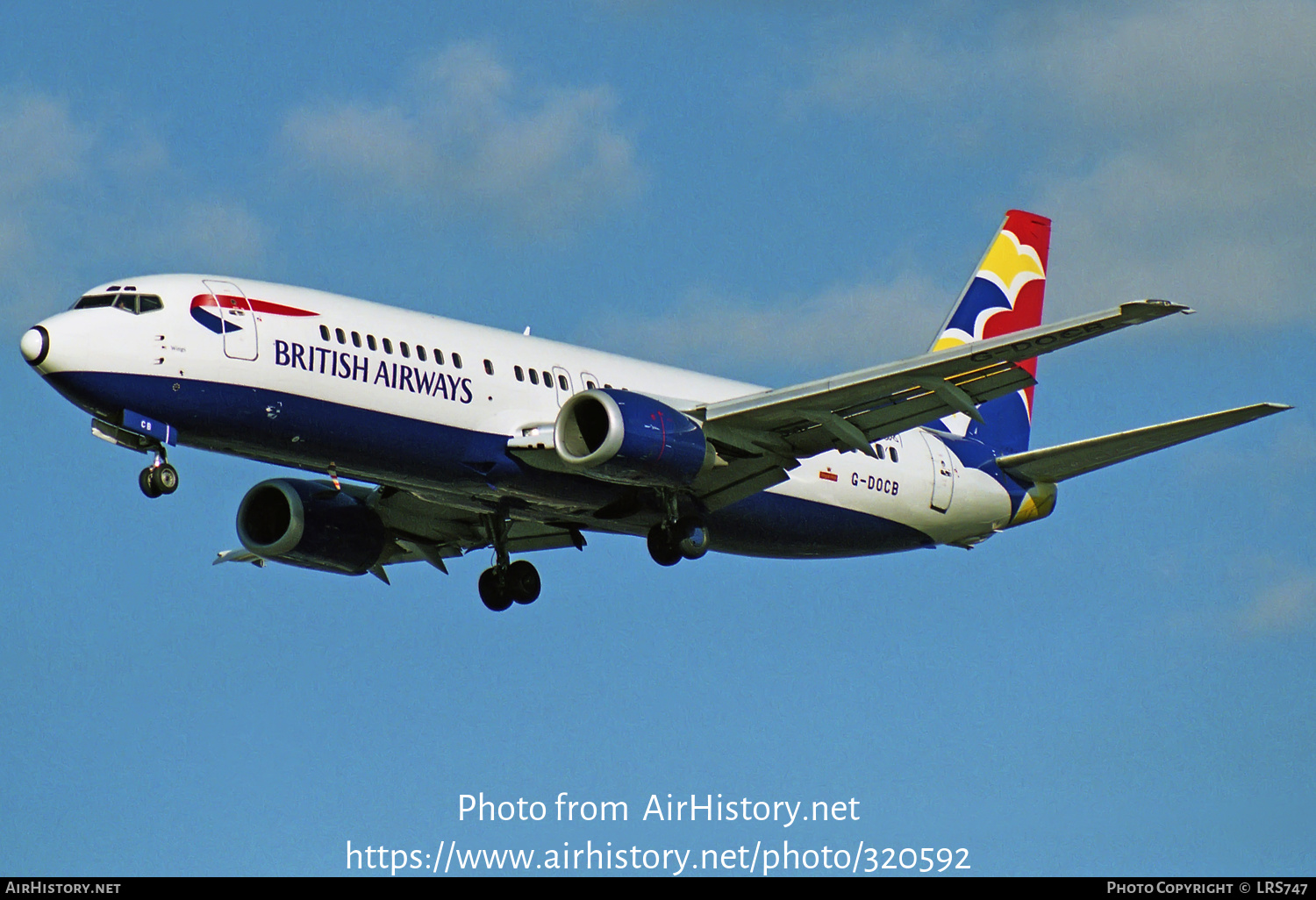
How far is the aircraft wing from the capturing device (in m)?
34.3

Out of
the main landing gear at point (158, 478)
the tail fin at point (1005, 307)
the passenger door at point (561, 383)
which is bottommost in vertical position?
the main landing gear at point (158, 478)

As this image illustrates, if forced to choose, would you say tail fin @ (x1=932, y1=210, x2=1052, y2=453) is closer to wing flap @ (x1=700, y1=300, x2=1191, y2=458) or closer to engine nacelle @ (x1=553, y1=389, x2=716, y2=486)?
wing flap @ (x1=700, y1=300, x2=1191, y2=458)

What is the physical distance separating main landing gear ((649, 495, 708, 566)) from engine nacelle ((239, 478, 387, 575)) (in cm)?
693

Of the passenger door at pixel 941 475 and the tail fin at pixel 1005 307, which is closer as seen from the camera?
the passenger door at pixel 941 475

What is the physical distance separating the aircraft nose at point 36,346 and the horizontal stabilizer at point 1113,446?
21.2 m

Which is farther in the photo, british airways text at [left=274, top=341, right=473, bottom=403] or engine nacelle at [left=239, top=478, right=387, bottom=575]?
engine nacelle at [left=239, top=478, right=387, bottom=575]

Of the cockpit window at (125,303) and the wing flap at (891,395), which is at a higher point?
the wing flap at (891,395)

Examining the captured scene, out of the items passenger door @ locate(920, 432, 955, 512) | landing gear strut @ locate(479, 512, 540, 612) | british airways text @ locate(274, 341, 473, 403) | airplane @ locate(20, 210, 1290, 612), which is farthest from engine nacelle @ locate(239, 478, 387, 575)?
passenger door @ locate(920, 432, 955, 512)

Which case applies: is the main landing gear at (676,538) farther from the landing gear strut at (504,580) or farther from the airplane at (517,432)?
the landing gear strut at (504,580)

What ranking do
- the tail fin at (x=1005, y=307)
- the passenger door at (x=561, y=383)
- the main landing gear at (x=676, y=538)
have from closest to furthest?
the passenger door at (x=561, y=383)
the main landing gear at (x=676, y=538)
the tail fin at (x=1005, y=307)

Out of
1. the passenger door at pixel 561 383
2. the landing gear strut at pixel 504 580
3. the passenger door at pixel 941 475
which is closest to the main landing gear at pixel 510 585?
the landing gear strut at pixel 504 580

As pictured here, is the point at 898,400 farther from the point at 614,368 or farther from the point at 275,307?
the point at 275,307

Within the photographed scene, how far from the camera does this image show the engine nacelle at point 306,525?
136 feet

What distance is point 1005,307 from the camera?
4988 centimetres
